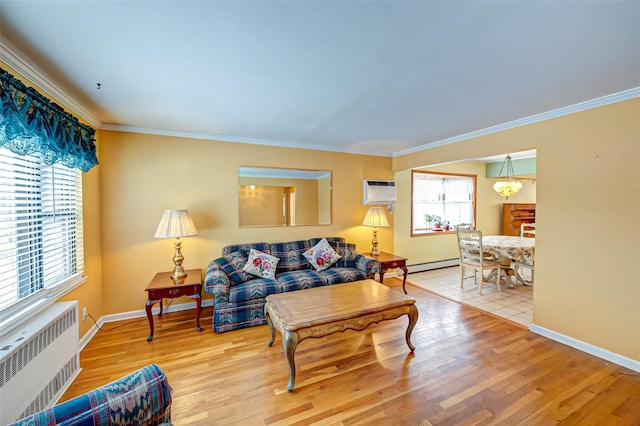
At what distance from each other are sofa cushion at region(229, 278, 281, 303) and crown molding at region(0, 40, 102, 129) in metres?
2.37

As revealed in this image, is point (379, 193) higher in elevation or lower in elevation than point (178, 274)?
higher

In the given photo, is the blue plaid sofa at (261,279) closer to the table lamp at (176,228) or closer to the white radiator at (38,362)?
the table lamp at (176,228)

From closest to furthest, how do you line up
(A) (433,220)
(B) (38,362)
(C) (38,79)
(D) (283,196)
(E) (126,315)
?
1. (B) (38,362)
2. (C) (38,79)
3. (E) (126,315)
4. (D) (283,196)
5. (A) (433,220)

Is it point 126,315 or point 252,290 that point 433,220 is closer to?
point 252,290

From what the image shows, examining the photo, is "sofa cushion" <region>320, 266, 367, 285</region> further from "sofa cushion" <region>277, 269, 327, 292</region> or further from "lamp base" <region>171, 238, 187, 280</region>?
"lamp base" <region>171, 238, 187, 280</region>

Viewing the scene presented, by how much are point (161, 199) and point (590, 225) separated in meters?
4.81

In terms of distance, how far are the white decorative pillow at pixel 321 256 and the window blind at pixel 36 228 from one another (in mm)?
2628

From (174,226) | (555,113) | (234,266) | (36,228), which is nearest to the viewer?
(36,228)


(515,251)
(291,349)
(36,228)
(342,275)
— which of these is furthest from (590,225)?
(36,228)

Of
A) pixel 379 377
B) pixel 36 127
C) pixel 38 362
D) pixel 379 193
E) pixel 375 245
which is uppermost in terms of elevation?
pixel 36 127

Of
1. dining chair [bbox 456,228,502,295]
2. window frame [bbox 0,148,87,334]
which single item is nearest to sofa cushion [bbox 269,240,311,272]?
window frame [bbox 0,148,87,334]

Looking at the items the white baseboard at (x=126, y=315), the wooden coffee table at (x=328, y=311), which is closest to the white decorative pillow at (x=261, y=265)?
the wooden coffee table at (x=328, y=311)

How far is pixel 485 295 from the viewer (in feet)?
13.3

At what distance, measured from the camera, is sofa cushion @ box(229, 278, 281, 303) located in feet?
9.68
